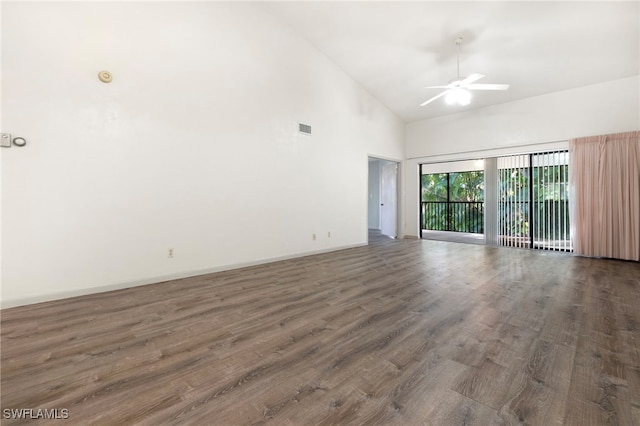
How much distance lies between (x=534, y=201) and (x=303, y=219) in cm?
518

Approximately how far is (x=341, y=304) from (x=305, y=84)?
425 centimetres

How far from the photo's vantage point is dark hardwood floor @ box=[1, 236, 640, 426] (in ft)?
4.18

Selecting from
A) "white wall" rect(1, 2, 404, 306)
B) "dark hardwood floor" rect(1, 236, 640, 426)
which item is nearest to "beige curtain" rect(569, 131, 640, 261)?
"dark hardwood floor" rect(1, 236, 640, 426)

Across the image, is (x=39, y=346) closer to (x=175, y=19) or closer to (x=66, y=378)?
(x=66, y=378)

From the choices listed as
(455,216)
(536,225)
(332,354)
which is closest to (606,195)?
(536,225)

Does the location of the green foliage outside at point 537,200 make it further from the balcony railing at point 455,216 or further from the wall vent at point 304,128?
the wall vent at point 304,128

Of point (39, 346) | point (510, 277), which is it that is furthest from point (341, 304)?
point (510, 277)

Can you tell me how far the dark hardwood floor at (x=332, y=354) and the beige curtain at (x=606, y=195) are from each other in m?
2.20

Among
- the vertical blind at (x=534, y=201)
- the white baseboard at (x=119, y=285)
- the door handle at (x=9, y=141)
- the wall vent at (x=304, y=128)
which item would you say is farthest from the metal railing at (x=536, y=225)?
the door handle at (x=9, y=141)

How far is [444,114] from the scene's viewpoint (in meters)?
7.00

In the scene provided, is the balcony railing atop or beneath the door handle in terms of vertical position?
beneath

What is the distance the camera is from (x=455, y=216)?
9.48 meters

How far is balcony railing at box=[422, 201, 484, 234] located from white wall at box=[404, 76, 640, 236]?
8.78 feet

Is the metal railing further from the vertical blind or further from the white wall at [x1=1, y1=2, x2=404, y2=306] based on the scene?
the white wall at [x1=1, y1=2, x2=404, y2=306]
